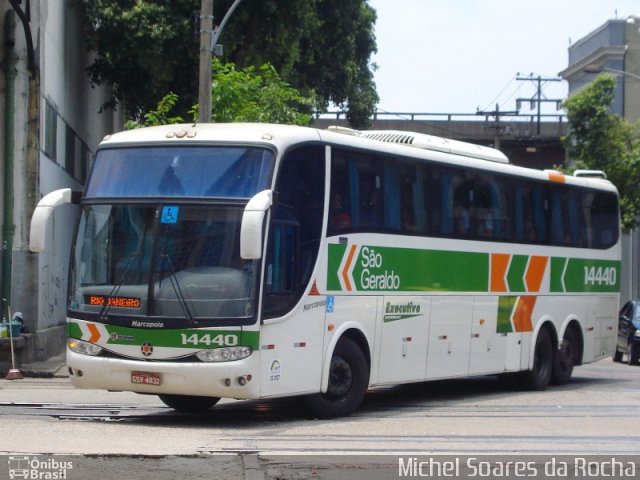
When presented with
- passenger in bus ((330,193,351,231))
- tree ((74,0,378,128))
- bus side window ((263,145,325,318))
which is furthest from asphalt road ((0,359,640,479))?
tree ((74,0,378,128))

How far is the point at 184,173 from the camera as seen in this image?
13.0 metres

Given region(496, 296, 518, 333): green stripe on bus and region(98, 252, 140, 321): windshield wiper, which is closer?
region(98, 252, 140, 321): windshield wiper

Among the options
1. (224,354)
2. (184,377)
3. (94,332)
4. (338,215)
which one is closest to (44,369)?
(94,332)

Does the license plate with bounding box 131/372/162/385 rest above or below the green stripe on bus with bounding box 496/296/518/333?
below

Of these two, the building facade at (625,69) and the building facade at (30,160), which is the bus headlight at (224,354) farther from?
the building facade at (625,69)

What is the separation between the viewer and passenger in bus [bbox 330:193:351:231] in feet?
45.5

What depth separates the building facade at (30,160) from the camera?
21.1m

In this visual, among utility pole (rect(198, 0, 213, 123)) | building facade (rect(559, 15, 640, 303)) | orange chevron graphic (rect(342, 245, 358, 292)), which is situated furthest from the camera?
building facade (rect(559, 15, 640, 303))

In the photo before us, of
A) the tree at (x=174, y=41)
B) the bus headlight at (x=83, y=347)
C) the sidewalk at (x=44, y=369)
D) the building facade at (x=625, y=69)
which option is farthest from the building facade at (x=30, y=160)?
the building facade at (x=625, y=69)

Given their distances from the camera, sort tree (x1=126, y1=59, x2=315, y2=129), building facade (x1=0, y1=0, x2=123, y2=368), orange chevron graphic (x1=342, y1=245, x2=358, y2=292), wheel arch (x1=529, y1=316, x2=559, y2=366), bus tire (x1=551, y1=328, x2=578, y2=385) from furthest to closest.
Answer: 1. tree (x1=126, y1=59, x2=315, y2=129)
2. building facade (x1=0, y1=0, x2=123, y2=368)
3. bus tire (x1=551, y1=328, x2=578, y2=385)
4. wheel arch (x1=529, y1=316, x2=559, y2=366)
5. orange chevron graphic (x1=342, y1=245, x2=358, y2=292)

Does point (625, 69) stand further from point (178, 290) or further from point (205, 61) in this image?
point (178, 290)

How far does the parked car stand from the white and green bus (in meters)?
12.8

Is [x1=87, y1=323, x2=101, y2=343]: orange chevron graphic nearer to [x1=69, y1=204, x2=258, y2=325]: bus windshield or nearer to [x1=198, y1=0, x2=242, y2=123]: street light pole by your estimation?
[x1=69, y1=204, x2=258, y2=325]: bus windshield

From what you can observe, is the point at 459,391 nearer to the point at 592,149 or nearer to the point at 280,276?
the point at 280,276
